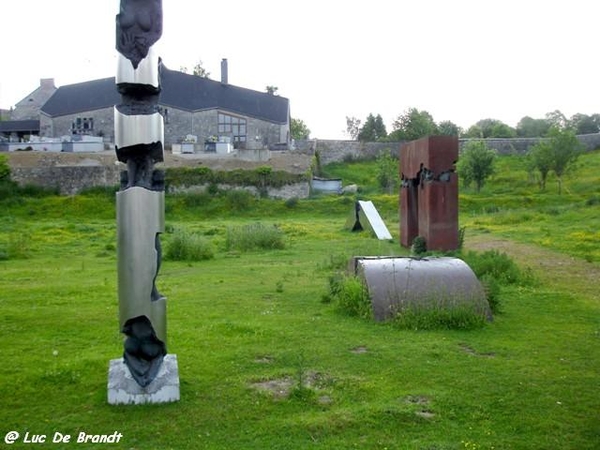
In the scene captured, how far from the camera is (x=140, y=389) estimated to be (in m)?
5.89

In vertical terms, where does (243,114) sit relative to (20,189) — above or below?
above

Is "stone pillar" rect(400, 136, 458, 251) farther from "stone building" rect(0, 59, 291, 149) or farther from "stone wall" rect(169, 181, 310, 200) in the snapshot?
"stone building" rect(0, 59, 291, 149)

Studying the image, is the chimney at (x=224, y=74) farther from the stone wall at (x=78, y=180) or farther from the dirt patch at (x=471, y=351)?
the dirt patch at (x=471, y=351)

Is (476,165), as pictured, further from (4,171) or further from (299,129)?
(299,129)

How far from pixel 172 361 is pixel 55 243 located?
15074mm

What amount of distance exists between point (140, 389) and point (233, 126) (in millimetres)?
45850

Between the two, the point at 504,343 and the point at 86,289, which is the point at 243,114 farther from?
the point at 504,343

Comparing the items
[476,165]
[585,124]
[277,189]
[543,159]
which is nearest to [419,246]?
[277,189]

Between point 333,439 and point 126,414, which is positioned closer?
point 333,439

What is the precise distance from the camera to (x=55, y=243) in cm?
2008

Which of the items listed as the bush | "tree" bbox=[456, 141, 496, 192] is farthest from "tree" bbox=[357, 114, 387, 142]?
the bush

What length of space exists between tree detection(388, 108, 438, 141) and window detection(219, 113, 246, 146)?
13086mm

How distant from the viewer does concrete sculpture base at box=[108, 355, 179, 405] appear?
5.84 meters

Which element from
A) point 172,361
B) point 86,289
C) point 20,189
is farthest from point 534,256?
point 20,189
